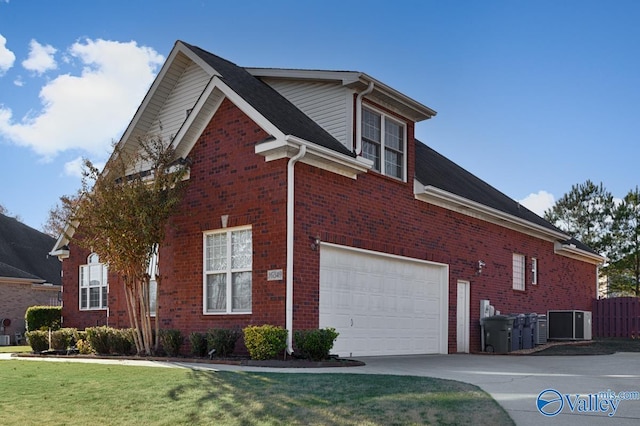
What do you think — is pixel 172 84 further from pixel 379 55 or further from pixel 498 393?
pixel 498 393

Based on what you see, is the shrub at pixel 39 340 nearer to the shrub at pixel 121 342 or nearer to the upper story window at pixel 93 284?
the upper story window at pixel 93 284

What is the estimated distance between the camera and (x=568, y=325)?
25.6 meters

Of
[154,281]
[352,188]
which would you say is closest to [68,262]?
[154,281]

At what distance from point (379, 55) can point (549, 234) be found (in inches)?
430

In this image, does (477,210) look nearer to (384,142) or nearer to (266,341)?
(384,142)

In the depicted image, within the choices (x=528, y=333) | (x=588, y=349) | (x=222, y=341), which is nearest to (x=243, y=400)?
(x=222, y=341)

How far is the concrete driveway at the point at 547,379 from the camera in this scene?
8.22 metres

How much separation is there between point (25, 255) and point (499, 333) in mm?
27241

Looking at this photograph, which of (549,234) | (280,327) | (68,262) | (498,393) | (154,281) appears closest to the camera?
(498,393)

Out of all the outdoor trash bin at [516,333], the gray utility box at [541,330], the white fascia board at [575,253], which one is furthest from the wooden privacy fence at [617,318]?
the outdoor trash bin at [516,333]

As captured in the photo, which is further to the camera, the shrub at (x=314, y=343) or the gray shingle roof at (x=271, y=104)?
the gray shingle roof at (x=271, y=104)

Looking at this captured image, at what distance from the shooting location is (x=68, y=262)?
22.8 m

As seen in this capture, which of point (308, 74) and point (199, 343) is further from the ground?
point (308, 74)

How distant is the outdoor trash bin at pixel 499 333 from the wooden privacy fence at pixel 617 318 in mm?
11989
